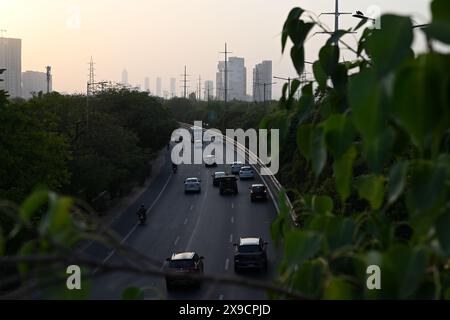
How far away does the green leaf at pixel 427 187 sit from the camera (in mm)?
2104

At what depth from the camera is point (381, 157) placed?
2.36 metres

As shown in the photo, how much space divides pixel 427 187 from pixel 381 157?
27 centimetres

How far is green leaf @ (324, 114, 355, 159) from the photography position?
8.68 ft

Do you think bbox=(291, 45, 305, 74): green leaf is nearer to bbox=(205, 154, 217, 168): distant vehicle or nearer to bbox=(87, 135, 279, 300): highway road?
bbox=(87, 135, 279, 300): highway road

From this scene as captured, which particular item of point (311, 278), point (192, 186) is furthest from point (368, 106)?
point (192, 186)

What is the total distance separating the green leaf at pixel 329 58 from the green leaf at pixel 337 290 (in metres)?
1.33

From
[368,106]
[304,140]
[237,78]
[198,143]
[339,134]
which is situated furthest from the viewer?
[237,78]

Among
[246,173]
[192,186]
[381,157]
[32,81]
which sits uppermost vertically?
[32,81]

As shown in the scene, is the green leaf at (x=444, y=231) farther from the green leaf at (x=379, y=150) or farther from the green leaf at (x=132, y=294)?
the green leaf at (x=132, y=294)

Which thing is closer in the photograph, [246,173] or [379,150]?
[379,150]

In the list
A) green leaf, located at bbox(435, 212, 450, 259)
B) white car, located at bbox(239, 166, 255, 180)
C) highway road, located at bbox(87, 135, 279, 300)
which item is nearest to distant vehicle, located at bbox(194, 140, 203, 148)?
white car, located at bbox(239, 166, 255, 180)

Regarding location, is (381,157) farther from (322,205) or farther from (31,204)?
(31,204)
